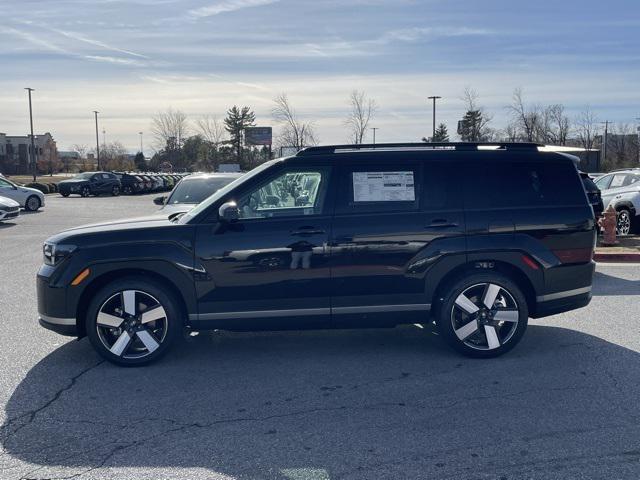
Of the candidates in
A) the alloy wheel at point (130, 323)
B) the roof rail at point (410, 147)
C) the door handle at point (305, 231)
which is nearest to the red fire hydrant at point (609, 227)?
the roof rail at point (410, 147)

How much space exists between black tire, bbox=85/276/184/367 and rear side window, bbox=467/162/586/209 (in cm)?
287

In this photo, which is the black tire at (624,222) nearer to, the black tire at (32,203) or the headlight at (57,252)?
the headlight at (57,252)

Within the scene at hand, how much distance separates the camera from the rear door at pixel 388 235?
524cm

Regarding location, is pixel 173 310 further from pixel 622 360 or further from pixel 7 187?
pixel 7 187

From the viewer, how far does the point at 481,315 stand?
17.8 ft

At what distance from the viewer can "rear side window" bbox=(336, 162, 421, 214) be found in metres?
5.33

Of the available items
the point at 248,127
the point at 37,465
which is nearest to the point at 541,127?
the point at 248,127

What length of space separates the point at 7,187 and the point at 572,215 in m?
23.1

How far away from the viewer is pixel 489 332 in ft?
17.7

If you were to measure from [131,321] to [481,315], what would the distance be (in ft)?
10.3

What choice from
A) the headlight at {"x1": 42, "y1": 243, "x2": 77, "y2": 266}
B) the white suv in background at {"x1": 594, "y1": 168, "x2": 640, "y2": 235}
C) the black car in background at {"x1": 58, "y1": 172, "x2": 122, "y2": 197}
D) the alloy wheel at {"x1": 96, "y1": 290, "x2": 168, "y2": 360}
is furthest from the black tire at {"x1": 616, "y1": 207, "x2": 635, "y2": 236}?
the black car in background at {"x1": 58, "y1": 172, "x2": 122, "y2": 197}

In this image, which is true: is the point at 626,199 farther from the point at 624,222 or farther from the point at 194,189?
the point at 194,189

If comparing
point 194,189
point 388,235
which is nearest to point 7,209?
point 194,189

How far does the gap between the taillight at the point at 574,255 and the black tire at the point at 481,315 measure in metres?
0.53
